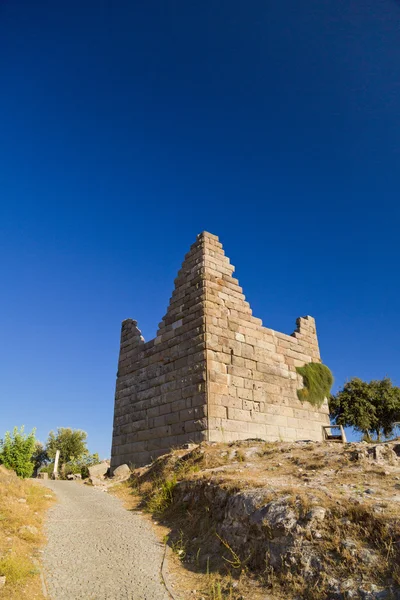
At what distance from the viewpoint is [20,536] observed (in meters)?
5.74

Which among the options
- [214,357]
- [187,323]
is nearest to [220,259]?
[187,323]

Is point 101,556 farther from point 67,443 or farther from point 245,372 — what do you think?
point 67,443

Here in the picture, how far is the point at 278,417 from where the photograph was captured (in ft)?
41.9

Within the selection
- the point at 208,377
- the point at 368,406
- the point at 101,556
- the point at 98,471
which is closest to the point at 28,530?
Result: the point at 101,556

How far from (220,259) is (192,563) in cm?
936

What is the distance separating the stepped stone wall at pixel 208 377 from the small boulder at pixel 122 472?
1.53 feet

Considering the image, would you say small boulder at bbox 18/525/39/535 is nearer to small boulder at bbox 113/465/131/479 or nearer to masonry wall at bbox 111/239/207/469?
masonry wall at bbox 111/239/207/469

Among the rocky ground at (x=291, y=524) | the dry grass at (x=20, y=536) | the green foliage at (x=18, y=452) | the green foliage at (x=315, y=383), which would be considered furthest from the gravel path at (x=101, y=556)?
the green foliage at (x=315, y=383)

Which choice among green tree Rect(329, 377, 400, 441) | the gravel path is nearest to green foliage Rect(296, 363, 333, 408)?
the gravel path

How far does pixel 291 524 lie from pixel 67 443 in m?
37.3

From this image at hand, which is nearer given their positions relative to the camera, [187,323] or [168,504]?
[168,504]

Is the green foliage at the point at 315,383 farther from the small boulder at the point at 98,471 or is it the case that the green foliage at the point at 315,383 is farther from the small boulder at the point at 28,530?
the small boulder at the point at 28,530

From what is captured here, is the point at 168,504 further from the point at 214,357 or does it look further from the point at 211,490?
the point at 214,357

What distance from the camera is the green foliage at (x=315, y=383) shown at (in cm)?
1421
